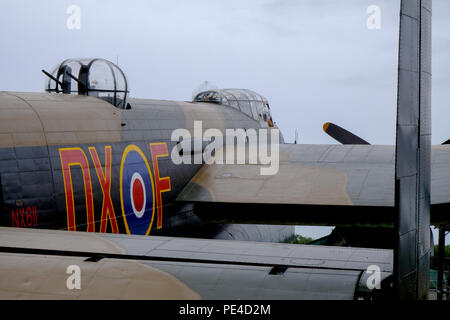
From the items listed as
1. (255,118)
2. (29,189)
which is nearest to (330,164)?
(255,118)

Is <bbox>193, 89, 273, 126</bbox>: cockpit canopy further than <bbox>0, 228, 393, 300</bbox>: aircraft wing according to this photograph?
Yes

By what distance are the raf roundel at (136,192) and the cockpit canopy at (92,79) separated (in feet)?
3.49

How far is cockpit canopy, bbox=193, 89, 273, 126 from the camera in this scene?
13.8 m

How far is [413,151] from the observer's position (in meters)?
4.33

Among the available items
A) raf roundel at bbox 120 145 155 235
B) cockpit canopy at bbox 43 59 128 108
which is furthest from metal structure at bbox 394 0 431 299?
cockpit canopy at bbox 43 59 128 108

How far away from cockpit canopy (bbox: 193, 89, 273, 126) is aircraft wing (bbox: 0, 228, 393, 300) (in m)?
9.11

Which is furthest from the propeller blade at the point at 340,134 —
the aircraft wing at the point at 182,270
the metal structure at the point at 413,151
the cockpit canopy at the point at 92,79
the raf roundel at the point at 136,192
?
the aircraft wing at the point at 182,270

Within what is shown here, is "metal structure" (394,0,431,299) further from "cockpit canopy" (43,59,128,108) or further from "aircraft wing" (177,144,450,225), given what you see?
"cockpit canopy" (43,59,128,108)

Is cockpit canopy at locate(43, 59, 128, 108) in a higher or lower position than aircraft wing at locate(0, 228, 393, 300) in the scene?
higher

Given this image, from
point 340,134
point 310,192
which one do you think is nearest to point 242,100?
point 340,134

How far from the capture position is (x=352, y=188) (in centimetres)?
975

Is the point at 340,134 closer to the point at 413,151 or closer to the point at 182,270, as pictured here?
the point at 413,151

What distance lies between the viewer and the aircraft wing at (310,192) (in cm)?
946

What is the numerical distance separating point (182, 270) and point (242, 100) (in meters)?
10.3
